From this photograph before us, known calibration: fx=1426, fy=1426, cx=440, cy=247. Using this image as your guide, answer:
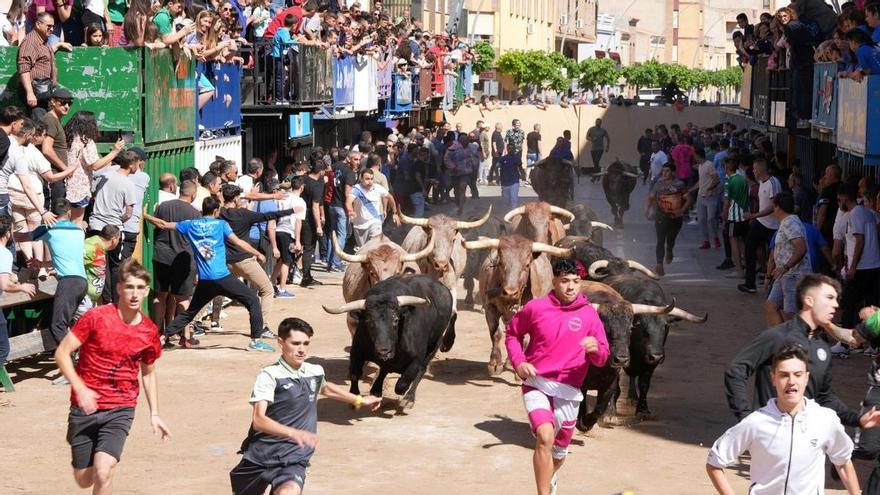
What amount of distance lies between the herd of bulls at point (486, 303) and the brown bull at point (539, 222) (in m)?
0.80

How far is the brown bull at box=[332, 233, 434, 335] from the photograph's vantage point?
14.1m

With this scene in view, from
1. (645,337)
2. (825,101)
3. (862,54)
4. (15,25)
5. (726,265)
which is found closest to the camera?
(645,337)

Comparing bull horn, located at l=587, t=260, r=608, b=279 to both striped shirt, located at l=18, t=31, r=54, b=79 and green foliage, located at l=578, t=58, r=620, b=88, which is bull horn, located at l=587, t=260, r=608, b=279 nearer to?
striped shirt, located at l=18, t=31, r=54, b=79

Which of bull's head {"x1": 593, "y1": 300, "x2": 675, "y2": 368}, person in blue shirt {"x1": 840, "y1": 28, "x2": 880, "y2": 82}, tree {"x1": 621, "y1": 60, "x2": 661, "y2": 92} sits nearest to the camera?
bull's head {"x1": 593, "y1": 300, "x2": 675, "y2": 368}

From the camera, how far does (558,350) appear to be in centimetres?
902

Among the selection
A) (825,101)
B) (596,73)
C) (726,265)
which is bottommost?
(726,265)

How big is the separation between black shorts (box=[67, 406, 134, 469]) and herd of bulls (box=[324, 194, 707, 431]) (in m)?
4.16

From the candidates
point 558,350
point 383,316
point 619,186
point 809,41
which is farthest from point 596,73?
point 558,350

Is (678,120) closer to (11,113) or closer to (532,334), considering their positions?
(11,113)

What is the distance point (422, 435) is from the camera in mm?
11531

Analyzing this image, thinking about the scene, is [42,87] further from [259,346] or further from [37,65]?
[259,346]

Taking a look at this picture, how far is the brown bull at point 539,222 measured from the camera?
56.7ft

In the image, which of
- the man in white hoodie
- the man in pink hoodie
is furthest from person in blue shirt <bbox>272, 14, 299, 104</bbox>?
the man in white hoodie

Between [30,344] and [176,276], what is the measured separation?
203 cm
